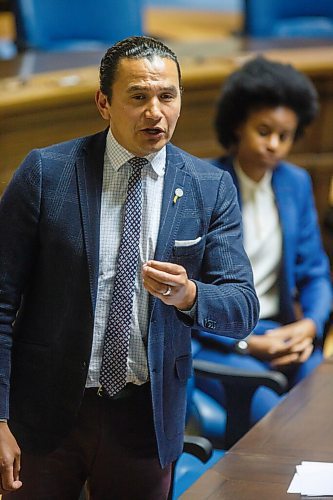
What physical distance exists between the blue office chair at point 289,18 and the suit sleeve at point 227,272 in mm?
2930

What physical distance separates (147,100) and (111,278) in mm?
278

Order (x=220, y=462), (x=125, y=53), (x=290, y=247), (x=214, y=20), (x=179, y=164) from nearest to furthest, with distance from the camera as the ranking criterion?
(x=125, y=53)
(x=179, y=164)
(x=220, y=462)
(x=290, y=247)
(x=214, y=20)

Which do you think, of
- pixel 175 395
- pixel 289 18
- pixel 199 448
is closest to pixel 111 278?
pixel 175 395

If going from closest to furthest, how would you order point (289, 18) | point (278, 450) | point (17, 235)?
point (17, 235)
point (278, 450)
point (289, 18)

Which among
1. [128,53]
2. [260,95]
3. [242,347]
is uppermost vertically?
[128,53]

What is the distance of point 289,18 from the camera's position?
4.59m

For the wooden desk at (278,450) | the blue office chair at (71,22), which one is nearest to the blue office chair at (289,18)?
the blue office chair at (71,22)

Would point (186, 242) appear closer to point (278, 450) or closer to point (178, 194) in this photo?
point (178, 194)

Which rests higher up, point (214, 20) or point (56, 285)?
point (56, 285)

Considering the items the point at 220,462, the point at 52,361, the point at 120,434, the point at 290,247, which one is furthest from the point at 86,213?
the point at 290,247

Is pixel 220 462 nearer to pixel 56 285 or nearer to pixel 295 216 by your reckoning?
→ pixel 56 285

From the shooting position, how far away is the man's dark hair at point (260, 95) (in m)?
2.48

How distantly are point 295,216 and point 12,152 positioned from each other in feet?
3.22

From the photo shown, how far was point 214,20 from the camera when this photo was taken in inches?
246
